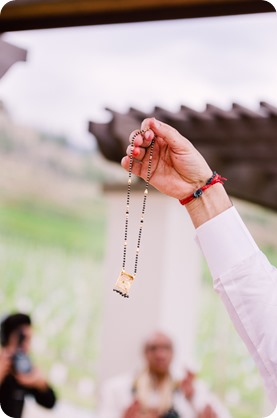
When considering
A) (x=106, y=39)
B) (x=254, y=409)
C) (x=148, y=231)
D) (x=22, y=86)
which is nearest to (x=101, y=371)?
(x=148, y=231)

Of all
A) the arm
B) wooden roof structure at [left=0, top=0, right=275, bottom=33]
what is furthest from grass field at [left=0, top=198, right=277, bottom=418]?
wooden roof structure at [left=0, top=0, right=275, bottom=33]

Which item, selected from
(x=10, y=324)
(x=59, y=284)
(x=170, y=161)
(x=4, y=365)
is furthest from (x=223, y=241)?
(x=59, y=284)

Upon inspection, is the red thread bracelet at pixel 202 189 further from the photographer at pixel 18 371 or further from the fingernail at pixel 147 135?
the photographer at pixel 18 371

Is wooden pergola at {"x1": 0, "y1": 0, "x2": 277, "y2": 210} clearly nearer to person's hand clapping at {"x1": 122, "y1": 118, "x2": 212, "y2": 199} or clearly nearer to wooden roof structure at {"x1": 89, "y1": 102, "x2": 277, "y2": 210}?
wooden roof structure at {"x1": 89, "y1": 102, "x2": 277, "y2": 210}

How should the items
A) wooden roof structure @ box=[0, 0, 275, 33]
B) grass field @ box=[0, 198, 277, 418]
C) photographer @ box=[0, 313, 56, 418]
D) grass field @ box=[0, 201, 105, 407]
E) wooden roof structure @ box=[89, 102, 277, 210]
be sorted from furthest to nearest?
grass field @ box=[0, 201, 105, 407] → grass field @ box=[0, 198, 277, 418] → wooden roof structure @ box=[89, 102, 277, 210] → photographer @ box=[0, 313, 56, 418] → wooden roof structure @ box=[0, 0, 275, 33]

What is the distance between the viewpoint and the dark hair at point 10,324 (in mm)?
2547

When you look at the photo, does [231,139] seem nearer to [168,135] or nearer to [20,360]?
[20,360]

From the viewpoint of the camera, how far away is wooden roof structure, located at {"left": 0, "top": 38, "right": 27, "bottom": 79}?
1.43m

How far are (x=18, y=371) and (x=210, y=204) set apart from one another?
1649mm

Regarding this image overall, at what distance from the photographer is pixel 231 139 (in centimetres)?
308

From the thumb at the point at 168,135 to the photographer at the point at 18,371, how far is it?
159 centimetres

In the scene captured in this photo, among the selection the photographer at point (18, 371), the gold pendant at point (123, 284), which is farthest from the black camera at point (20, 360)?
the gold pendant at point (123, 284)

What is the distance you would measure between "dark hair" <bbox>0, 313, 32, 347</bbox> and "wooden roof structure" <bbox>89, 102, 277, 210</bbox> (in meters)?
0.72

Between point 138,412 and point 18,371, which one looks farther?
point 138,412
